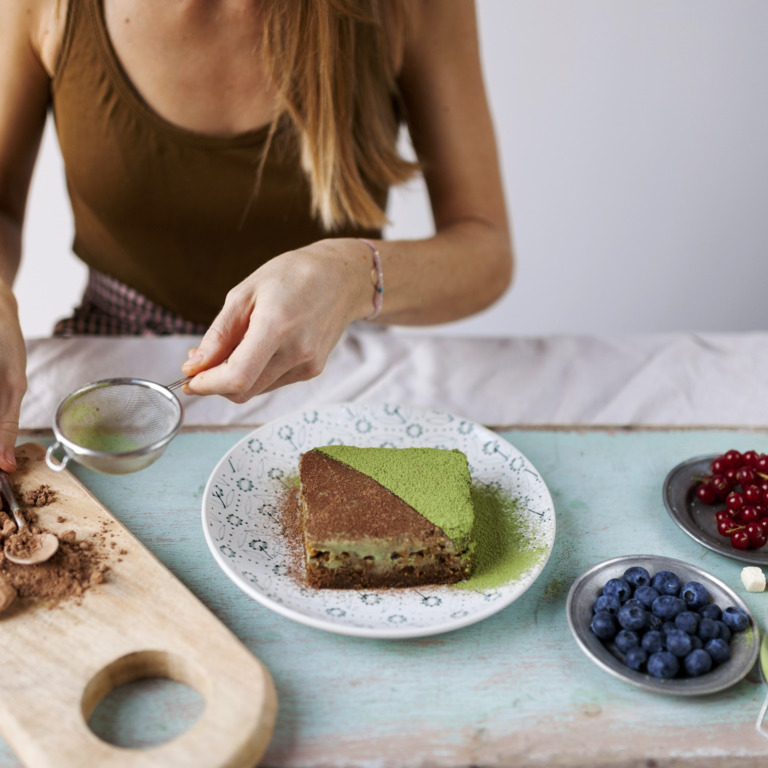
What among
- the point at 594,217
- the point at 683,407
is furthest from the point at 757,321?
the point at 683,407

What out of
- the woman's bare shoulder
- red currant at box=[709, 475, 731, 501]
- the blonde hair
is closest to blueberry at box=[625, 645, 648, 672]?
red currant at box=[709, 475, 731, 501]

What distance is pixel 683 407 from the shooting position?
140 cm

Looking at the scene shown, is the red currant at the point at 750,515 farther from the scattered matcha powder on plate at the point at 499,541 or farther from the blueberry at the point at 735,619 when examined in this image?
the scattered matcha powder on plate at the point at 499,541

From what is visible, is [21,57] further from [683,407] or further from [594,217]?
[594,217]

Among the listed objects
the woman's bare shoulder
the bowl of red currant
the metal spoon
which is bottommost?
the bowl of red currant

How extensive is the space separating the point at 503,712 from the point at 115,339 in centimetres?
103

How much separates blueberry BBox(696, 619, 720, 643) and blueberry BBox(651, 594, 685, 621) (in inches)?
1.2

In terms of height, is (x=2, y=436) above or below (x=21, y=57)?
below

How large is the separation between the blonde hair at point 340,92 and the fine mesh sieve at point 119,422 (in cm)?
56

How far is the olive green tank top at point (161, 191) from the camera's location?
139cm

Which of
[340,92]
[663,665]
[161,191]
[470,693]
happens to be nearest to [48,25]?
[161,191]

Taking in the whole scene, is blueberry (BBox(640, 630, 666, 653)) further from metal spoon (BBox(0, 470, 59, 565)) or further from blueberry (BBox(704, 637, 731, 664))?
metal spoon (BBox(0, 470, 59, 565))

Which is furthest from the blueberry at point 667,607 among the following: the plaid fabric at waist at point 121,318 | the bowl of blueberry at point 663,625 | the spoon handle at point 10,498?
the plaid fabric at waist at point 121,318

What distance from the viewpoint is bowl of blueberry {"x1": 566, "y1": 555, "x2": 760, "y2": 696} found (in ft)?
2.74
